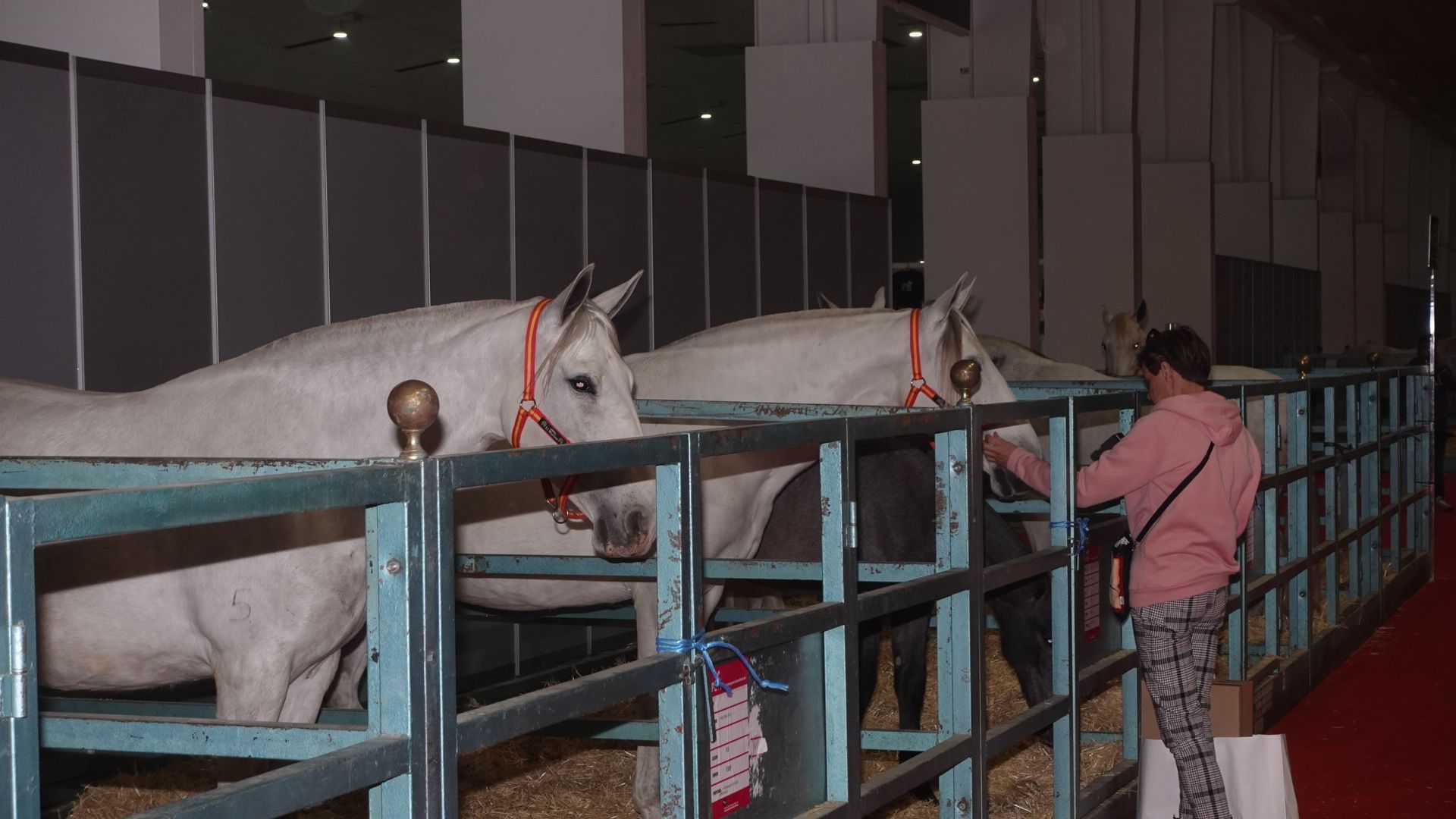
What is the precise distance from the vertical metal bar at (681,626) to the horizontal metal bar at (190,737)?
1.66 ft

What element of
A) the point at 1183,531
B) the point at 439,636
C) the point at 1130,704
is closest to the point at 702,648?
the point at 439,636

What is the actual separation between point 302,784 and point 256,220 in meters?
3.25

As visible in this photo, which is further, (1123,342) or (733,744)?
(1123,342)

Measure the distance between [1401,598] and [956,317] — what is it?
486cm

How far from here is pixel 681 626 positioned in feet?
6.30

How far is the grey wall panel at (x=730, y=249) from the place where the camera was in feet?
21.1

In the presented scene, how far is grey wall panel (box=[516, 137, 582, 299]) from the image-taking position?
17.3ft

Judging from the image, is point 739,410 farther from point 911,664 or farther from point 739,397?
point 911,664

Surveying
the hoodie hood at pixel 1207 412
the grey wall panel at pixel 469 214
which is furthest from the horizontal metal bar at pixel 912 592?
the grey wall panel at pixel 469 214

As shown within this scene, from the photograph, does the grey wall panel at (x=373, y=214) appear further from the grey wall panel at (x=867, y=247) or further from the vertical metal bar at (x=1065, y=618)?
the grey wall panel at (x=867, y=247)

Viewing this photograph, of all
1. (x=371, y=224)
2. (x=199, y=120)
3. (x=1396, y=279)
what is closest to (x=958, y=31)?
(x=371, y=224)

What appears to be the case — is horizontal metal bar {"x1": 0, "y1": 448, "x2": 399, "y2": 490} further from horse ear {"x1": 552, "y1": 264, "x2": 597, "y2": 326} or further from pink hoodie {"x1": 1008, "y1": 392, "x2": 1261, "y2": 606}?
pink hoodie {"x1": 1008, "y1": 392, "x2": 1261, "y2": 606}

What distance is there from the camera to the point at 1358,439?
21.2ft

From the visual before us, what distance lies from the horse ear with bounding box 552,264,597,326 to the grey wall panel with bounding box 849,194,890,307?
5.05 m
